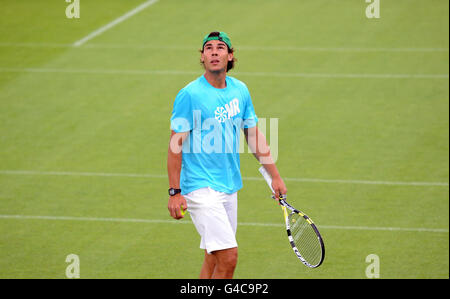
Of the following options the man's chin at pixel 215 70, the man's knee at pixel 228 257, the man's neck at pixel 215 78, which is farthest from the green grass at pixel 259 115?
the man's chin at pixel 215 70

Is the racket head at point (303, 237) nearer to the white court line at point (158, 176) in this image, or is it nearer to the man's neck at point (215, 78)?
the man's neck at point (215, 78)

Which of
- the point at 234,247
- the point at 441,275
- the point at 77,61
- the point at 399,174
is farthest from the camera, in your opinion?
the point at 77,61

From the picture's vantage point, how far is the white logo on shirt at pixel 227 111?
588 centimetres

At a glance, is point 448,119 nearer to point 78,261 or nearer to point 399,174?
point 399,174

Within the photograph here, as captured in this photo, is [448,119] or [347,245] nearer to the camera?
[347,245]

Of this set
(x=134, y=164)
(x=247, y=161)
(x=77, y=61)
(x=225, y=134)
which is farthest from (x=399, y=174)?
(x=77, y=61)

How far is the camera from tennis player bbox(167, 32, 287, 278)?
5.79 m

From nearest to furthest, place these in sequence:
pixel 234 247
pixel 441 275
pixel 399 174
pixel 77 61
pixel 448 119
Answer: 1. pixel 234 247
2. pixel 441 275
3. pixel 399 174
4. pixel 448 119
5. pixel 77 61

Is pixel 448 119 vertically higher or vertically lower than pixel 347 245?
higher

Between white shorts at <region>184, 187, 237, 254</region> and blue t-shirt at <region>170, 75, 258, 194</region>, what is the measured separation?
0.06 metres

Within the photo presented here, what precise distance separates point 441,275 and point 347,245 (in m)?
1.22

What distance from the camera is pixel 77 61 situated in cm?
1598

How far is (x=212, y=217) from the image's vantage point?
5.86 meters

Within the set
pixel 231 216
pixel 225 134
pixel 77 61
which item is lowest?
pixel 231 216
